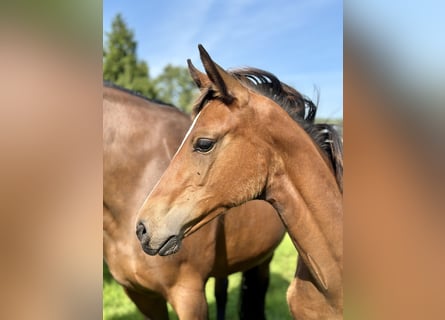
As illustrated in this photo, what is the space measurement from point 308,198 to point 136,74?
105 centimetres

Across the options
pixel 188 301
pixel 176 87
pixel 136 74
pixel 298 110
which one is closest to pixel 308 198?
pixel 298 110

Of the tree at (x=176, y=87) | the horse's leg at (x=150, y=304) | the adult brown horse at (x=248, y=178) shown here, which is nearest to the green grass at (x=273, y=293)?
the horse's leg at (x=150, y=304)

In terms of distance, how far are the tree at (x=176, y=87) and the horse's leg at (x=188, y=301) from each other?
802 millimetres

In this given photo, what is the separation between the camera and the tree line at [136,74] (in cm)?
172

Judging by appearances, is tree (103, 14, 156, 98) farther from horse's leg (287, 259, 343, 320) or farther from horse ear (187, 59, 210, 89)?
horse's leg (287, 259, 343, 320)

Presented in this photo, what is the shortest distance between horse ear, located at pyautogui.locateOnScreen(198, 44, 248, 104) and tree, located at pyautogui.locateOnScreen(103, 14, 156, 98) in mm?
625

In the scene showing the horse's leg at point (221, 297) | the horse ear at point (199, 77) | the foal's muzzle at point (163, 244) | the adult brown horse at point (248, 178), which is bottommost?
the horse's leg at point (221, 297)

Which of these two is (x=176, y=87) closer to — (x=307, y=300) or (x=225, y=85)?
(x=225, y=85)

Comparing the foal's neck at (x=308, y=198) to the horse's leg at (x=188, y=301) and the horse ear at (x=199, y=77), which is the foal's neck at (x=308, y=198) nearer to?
the horse ear at (x=199, y=77)

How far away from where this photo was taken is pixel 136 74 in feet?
6.16

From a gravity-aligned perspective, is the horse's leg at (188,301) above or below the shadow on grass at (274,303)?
above
